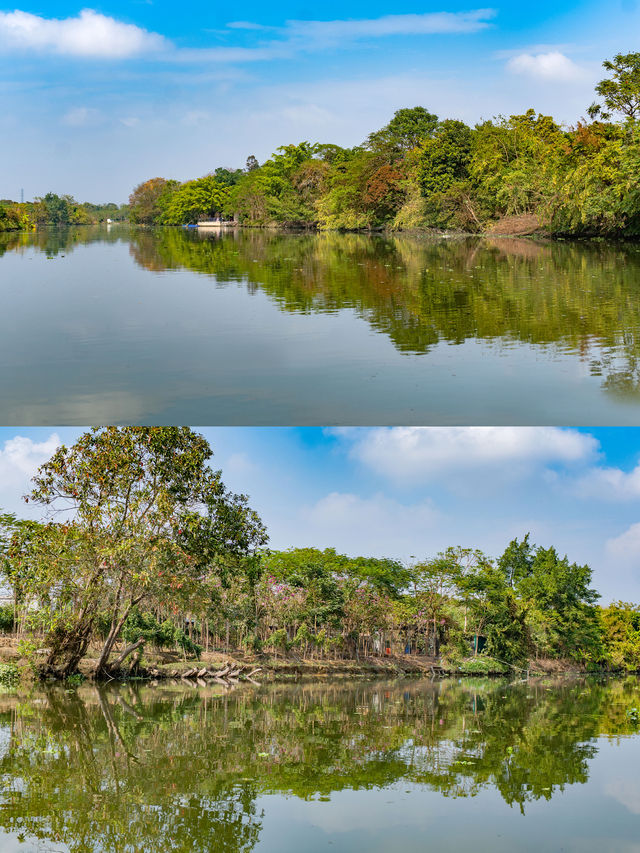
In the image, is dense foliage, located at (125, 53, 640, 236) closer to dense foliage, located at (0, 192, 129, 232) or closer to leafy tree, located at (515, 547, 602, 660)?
leafy tree, located at (515, 547, 602, 660)

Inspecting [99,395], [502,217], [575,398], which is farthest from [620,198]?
[99,395]

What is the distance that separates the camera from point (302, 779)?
7.15 metres

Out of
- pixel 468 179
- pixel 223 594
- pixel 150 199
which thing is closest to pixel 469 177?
pixel 468 179

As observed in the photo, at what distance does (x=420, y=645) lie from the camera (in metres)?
27.2

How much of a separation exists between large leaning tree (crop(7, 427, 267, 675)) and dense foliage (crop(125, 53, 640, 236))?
780 inches

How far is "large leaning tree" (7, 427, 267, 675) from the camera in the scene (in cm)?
1254

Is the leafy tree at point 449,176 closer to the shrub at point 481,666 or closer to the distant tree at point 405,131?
the distant tree at point 405,131

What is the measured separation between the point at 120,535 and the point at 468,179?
3708 cm

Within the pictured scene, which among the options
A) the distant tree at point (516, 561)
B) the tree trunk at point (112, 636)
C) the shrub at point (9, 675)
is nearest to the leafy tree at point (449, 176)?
the distant tree at point (516, 561)

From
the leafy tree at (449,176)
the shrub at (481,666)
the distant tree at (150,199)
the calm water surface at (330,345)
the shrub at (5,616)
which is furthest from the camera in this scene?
the distant tree at (150,199)

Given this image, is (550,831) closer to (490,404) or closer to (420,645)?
(490,404)

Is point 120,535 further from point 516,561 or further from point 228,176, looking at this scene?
point 228,176

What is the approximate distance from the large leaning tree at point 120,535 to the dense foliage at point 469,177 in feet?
65.0

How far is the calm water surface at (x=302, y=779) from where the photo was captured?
554cm
